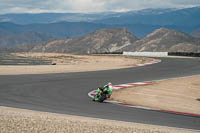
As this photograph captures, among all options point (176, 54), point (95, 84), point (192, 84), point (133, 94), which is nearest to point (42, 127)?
point (133, 94)

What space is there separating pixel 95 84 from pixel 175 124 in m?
10.2

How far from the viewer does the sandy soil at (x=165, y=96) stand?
14016 mm

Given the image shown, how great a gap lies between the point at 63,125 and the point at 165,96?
8096mm

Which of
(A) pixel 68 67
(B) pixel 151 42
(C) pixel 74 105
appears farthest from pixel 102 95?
(B) pixel 151 42

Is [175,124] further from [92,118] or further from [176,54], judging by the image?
[176,54]

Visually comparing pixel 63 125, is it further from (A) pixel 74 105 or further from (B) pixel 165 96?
(B) pixel 165 96

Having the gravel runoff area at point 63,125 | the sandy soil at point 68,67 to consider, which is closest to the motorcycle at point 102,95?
the gravel runoff area at point 63,125

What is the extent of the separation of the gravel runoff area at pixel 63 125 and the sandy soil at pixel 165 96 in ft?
12.2

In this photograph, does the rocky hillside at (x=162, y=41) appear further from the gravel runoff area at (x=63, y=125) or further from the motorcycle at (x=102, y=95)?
the gravel runoff area at (x=63, y=125)

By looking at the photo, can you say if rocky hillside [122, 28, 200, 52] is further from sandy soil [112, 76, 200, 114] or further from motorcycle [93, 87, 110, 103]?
motorcycle [93, 87, 110, 103]

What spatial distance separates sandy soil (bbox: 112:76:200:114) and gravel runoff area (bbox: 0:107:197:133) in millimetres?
3723

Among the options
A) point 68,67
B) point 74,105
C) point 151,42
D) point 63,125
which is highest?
point 63,125

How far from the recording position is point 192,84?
69.7ft

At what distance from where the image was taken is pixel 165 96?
54.0 feet
